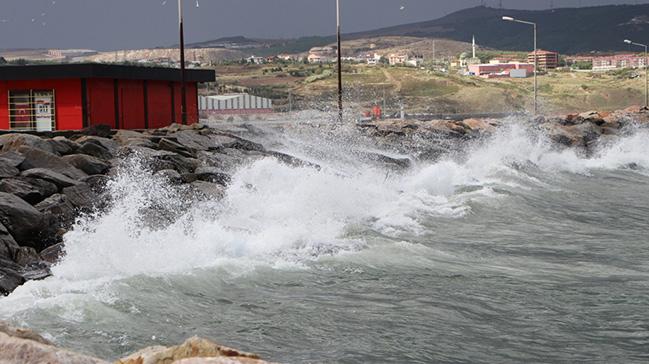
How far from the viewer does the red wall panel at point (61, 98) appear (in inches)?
1259

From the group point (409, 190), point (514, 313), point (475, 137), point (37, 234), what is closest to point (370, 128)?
point (475, 137)

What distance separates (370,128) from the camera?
139 feet

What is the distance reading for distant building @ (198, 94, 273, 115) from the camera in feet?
205

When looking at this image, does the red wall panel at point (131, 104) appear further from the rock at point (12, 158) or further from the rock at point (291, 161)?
the rock at point (12, 158)

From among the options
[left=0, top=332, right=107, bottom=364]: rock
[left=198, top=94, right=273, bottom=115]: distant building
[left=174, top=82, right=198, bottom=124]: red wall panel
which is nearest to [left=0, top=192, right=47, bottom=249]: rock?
[left=0, top=332, right=107, bottom=364]: rock

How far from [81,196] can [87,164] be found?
294 cm

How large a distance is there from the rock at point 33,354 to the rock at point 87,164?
1415 cm

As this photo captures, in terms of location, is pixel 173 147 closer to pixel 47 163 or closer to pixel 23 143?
pixel 23 143

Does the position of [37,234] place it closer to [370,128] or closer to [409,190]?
[409,190]

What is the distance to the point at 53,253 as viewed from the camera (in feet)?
46.7

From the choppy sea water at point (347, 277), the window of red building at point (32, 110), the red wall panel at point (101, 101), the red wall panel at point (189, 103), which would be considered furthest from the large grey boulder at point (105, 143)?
the red wall panel at point (189, 103)

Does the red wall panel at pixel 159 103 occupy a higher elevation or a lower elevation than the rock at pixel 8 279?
higher

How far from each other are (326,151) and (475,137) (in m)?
14.3

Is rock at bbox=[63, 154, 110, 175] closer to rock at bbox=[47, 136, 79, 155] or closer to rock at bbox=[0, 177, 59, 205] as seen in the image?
rock at bbox=[47, 136, 79, 155]
